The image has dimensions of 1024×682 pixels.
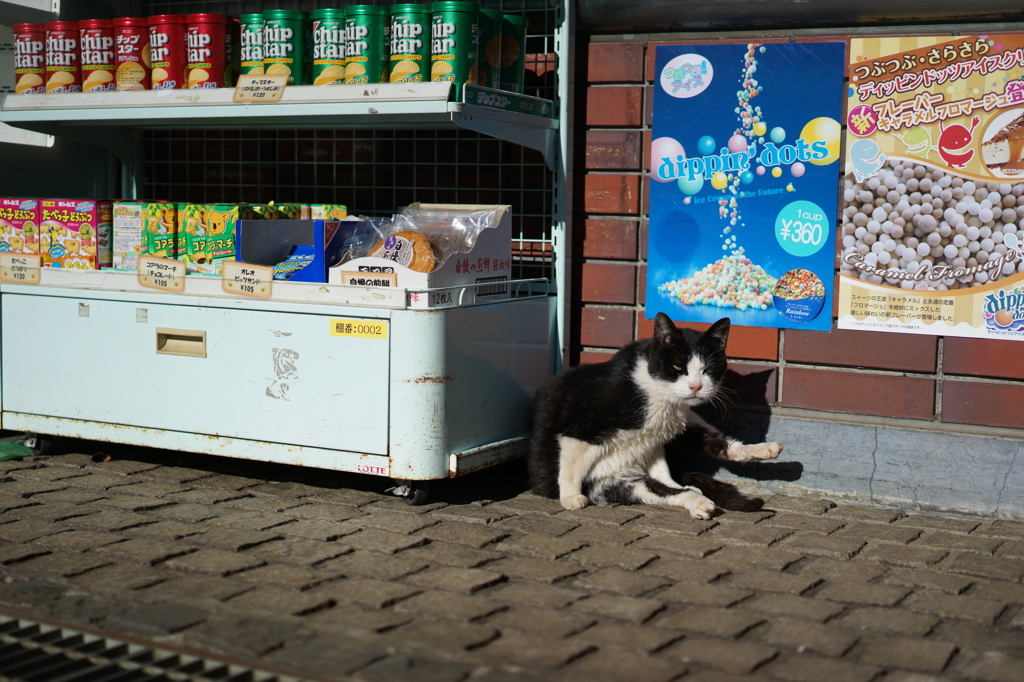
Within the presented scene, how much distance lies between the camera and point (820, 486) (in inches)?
166

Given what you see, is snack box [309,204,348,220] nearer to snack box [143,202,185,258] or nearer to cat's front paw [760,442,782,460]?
snack box [143,202,185,258]

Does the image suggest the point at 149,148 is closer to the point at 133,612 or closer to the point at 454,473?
the point at 454,473

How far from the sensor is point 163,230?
14.4ft

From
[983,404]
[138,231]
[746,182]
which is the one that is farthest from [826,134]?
[138,231]

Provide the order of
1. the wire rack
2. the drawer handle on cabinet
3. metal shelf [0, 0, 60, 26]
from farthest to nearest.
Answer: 1. metal shelf [0, 0, 60, 26]
2. the wire rack
3. the drawer handle on cabinet

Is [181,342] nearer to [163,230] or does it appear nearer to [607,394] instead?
[163,230]

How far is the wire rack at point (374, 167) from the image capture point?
4.61 meters

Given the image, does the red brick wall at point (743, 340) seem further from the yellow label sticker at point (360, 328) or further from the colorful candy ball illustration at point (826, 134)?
the yellow label sticker at point (360, 328)

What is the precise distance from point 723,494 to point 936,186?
1.48 meters

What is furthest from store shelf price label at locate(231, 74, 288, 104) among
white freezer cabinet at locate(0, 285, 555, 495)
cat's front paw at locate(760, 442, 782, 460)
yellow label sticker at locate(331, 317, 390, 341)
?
cat's front paw at locate(760, 442, 782, 460)

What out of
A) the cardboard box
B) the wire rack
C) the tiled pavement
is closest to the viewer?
the tiled pavement

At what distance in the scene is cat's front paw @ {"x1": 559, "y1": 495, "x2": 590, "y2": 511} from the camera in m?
3.95

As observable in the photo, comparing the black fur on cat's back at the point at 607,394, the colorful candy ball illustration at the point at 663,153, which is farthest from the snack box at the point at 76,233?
the colorful candy ball illustration at the point at 663,153

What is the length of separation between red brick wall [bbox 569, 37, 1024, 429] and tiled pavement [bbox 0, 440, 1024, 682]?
1.50ft
